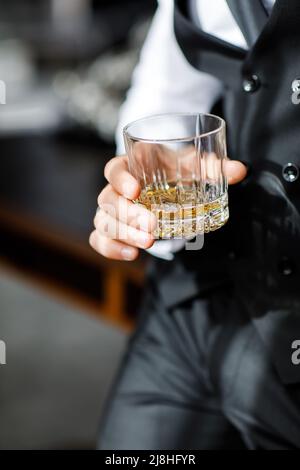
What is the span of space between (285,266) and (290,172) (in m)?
Result: 0.13

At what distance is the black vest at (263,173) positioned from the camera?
38.6 inches

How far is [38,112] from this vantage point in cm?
296

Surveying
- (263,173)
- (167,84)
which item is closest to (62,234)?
(167,84)

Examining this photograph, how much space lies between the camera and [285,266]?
1.05 meters

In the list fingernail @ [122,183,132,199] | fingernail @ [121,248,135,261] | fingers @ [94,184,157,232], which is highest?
fingernail @ [122,183,132,199]

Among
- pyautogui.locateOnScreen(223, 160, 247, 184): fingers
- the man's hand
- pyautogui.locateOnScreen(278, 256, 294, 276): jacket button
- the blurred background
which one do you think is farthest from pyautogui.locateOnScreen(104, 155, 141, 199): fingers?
the blurred background

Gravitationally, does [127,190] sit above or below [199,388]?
above

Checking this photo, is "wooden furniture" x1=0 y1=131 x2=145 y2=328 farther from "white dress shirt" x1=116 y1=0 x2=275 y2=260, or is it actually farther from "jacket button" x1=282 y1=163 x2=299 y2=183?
"jacket button" x1=282 y1=163 x2=299 y2=183

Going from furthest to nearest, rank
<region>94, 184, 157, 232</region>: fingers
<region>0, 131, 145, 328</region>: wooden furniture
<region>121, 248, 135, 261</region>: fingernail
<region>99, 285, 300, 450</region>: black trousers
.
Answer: <region>0, 131, 145, 328</region>: wooden furniture → <region>99, 285, 300, 450</region>: black trousers → <region>121, 248, 135, 261</region>: fingernail → <region>94, 184, 157, 232</region>: fingers

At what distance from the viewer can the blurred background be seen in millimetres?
2049

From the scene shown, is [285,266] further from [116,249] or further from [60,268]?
[60,268]

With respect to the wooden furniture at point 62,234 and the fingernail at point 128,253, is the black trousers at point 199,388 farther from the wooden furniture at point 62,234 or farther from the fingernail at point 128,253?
the wooden furniture at point 62,234

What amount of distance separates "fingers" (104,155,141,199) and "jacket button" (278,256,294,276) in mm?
260

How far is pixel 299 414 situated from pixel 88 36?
13.5 ft
